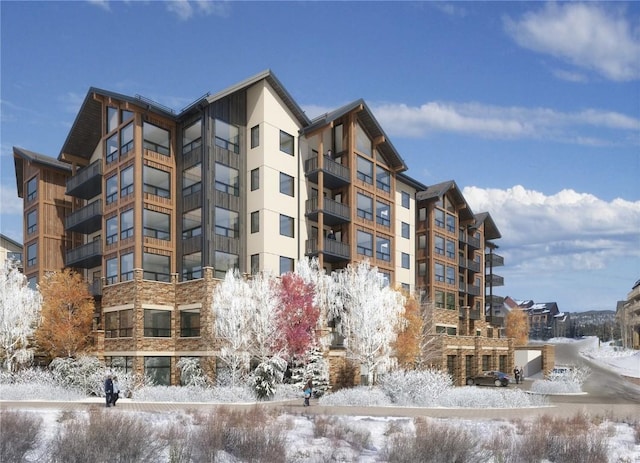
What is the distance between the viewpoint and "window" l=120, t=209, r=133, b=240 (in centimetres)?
3681

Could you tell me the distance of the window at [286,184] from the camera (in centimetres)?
3894

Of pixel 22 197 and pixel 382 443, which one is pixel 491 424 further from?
pixel 22 197

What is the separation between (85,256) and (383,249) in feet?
68.0

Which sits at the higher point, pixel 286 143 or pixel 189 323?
pixel 286 143

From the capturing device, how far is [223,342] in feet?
109

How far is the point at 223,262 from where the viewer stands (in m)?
36.9

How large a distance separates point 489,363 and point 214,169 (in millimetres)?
35500

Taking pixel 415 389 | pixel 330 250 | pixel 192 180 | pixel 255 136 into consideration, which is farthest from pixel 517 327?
pixel 415 389

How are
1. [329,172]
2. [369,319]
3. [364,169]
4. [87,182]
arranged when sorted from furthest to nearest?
[364,169], [87,182], [329,172], [369,319]

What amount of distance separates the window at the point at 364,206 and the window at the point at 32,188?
23972mm

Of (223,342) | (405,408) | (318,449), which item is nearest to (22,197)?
(223,342)

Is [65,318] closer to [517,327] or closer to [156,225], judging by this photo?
[156,225]

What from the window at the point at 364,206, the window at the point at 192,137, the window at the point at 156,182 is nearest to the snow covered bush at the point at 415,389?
the window at the point at 364,206

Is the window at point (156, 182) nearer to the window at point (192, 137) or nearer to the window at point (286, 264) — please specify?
the window at point (192, 137)
